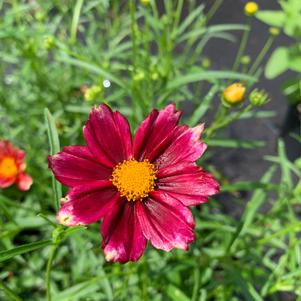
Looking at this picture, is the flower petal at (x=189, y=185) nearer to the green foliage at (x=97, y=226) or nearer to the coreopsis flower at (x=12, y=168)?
the green foliage at (x=97, y=226)

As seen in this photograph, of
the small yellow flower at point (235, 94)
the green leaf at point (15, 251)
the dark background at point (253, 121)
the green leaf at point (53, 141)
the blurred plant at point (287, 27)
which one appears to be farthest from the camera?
the dark background at point (253, 121)

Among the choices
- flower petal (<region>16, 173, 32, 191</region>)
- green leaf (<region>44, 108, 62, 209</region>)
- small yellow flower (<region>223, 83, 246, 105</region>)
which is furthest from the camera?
flower petal (<region>16, 173, 32, 191</region>)

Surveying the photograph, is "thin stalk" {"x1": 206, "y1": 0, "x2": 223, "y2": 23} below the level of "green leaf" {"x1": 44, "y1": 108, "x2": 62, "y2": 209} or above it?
below

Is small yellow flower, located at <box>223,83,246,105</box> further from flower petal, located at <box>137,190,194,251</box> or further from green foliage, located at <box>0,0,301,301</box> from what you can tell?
flower petal, located at <box>137,190,194,251</box>

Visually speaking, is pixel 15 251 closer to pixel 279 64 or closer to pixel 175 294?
pixel 175 294

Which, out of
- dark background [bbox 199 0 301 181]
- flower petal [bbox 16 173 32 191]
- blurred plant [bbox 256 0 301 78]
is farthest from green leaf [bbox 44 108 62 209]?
dark background [bbox 199 0 301 181]

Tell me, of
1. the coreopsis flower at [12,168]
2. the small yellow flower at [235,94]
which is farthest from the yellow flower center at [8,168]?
the small yellow flower at [235,94]
